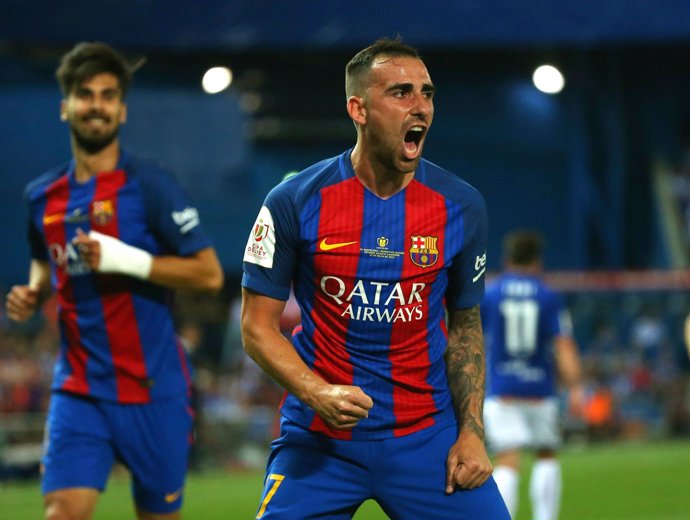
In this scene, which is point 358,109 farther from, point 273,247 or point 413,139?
point 273,247

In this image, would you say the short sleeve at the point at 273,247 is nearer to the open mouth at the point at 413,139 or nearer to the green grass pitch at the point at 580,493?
the open mouth at the point at 413,139

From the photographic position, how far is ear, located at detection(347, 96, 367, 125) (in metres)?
4.29

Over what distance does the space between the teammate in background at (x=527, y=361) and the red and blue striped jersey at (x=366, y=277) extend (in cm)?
579

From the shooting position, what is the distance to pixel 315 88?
23609mm

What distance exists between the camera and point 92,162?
5.74 meters

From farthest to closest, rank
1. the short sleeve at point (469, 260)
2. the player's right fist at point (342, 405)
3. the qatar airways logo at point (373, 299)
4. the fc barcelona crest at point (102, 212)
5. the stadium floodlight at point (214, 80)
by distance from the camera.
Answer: the stadium floodlight at point (214, 80) → the fc barcelona crest at point (102, 212) → the short sleeve at point (469, 260) → the qatar airways logo at point (373, 299) → the player's right fist at point (342, 405)

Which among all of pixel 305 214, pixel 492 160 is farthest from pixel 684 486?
pixel 492 160

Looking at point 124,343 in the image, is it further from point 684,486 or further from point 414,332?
point 684,486

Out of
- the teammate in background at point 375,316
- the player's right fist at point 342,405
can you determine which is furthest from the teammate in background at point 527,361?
the player's right fist at point 342,405

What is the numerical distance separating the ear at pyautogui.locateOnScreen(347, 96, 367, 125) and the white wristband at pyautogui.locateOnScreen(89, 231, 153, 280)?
1.52 meters

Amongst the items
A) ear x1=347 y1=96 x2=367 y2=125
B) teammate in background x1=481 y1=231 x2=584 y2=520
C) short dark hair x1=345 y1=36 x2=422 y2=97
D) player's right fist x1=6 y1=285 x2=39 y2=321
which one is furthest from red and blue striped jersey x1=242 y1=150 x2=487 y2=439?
teammate in background x1=481 y1=231 x2=584 y2=520

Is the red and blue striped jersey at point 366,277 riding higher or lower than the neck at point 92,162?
lower

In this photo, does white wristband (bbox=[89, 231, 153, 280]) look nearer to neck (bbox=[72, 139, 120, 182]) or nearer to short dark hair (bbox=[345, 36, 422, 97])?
neck (bbox=[72, 139, 120, 182])

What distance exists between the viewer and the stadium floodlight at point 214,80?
75.4 ft
